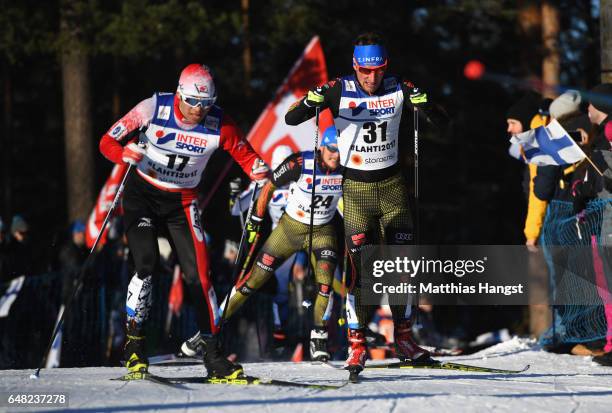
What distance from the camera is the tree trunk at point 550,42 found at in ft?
57.6

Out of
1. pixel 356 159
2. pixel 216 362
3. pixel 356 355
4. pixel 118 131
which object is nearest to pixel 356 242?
pixel 356 159

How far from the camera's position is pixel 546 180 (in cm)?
986

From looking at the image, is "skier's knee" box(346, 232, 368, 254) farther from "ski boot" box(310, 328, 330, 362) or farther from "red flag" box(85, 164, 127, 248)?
"red flag" box(85, 164, 127, 248)

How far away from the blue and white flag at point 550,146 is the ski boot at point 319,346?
2.48m

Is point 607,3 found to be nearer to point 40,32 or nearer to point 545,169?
point 545,169

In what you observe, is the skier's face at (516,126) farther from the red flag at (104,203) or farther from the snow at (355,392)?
the red flag at (104,203)

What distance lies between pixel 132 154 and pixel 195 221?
74 cm

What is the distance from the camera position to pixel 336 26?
20.5 m

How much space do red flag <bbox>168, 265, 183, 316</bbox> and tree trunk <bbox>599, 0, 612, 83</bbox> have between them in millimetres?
5500

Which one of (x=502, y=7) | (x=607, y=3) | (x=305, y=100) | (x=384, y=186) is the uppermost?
(x=502, y=7)

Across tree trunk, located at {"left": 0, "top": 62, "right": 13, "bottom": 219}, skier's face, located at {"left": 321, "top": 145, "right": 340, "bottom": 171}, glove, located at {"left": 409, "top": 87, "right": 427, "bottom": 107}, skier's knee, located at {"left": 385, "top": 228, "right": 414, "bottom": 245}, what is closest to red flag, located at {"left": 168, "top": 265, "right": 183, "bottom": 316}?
skier's face, located at {"left": 321, "top": 145, "right": 340, "bottom": 171}

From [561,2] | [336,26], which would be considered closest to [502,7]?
[561,2]

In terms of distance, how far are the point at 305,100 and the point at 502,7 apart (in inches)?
540

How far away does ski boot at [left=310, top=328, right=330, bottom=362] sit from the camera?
9867mm
